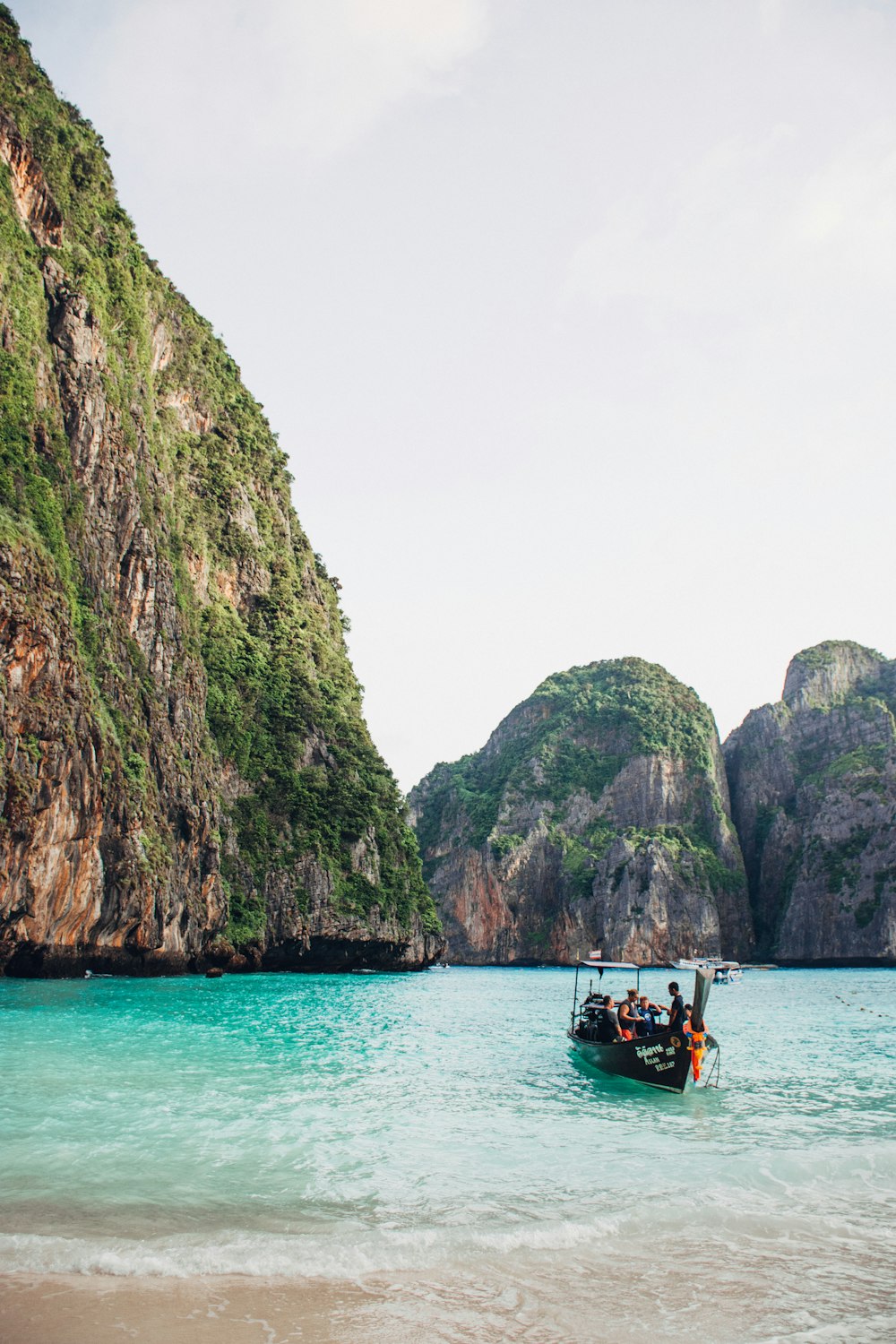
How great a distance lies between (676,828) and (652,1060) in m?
113

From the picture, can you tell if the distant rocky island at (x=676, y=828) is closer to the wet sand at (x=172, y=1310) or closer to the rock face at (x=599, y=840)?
the rock face at (x=599, y=840)

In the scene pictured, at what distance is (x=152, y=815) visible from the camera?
44.3 metres

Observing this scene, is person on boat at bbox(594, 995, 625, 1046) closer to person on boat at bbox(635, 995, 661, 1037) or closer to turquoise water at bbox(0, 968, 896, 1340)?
Result: person on boat at bbox(635, 995, 661, 1037)

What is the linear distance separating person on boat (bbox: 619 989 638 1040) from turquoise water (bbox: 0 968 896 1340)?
1287 mm

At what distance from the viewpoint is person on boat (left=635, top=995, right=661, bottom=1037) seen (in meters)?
20.5

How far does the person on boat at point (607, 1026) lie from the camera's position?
20.4 metres

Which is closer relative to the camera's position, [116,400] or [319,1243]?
[319,1243]

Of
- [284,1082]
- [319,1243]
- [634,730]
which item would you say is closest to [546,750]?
[634,730]

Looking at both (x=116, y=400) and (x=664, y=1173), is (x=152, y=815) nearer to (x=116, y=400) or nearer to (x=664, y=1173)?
(x=116, y=400)

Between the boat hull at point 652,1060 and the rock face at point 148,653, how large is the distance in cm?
2235

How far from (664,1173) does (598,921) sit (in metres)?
112

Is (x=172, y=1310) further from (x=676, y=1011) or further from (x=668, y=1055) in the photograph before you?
(x=676, y=1011)

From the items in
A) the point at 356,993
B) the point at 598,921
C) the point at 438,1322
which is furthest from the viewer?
the point at 598,921

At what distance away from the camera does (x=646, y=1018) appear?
20.9 m
